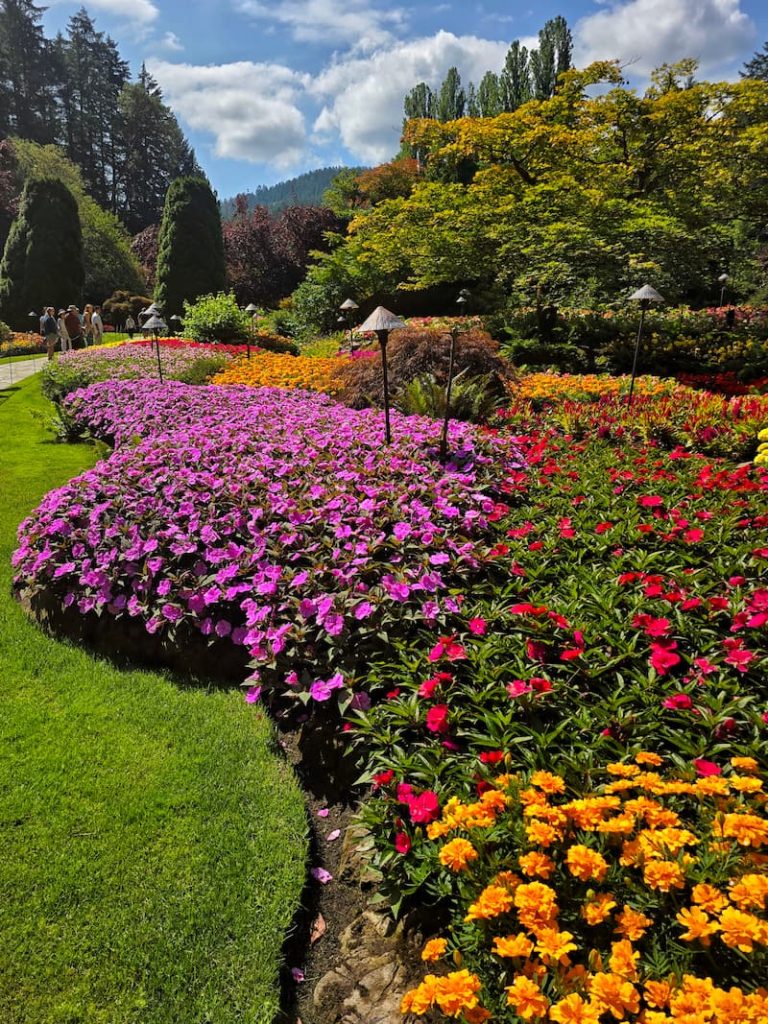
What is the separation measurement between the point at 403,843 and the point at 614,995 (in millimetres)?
734

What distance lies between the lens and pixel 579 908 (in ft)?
4.87

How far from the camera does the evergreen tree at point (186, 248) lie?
2108 centimetres

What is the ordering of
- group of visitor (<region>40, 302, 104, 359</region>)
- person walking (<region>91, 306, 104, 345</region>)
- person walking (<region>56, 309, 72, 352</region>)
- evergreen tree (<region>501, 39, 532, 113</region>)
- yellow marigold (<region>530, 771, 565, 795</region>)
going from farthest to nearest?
evergreen tree (<region>501, 39, 532, 113</region>) → person walking (<region>91, 306, 104, 345</region>) → person walking (<region>56, 309, 72, 352</region>) → group of visitor (<region>40, 302, 104, 359</region>) → yellow marigold (<region>530, 771, 565, 795</region>)

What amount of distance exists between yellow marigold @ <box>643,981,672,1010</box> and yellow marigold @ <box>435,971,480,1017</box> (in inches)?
13.5

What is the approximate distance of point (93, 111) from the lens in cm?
4769

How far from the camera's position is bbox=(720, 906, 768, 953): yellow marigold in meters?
1.20

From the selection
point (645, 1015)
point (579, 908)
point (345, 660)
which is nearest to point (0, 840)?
point (345, 660)

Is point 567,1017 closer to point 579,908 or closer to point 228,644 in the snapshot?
point 579,908

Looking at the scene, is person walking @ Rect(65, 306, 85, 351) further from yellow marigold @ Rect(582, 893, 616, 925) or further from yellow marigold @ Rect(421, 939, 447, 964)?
yellow marigold @ Rect(582, 893, 616, 925)

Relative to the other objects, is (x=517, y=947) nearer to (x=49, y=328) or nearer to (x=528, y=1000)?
(x=528, y=1000)

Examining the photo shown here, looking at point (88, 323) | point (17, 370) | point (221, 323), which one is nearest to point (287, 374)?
point (221, 323)

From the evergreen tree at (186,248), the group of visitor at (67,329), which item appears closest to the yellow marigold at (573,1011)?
the group of visitor at (67,329)

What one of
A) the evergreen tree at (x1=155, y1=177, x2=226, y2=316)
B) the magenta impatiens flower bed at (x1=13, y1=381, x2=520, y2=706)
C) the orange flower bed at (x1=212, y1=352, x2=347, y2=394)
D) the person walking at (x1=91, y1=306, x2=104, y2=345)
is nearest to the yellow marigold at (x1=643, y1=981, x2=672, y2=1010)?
the magenta impatiens flower bed at (x1=13, y1=381, x2=520, y2=706)

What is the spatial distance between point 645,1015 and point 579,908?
0.32m
